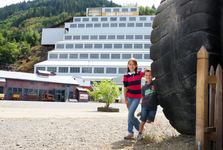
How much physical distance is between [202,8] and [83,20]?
77.9 metres

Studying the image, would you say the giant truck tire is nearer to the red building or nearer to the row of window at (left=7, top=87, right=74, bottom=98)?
the red building

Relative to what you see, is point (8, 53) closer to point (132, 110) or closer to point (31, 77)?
point (31, 77)

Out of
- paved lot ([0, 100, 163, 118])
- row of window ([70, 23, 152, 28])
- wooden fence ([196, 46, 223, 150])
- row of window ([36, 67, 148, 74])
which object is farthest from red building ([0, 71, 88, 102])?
row of window ([70, 23, 152, 28])

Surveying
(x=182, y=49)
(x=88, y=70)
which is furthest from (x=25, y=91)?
(x=182, y=49)

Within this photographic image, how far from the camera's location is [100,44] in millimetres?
60406

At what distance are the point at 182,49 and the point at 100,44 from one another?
58.8 meters

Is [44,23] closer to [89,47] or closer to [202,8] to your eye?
[89,47]

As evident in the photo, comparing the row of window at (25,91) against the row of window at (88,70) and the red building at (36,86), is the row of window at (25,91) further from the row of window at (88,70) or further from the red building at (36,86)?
the row of window at (88,70)

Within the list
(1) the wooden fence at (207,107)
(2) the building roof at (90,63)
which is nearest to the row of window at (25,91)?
(2) the building roof at (90,63)

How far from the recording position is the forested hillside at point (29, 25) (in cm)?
8467

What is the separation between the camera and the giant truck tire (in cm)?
227

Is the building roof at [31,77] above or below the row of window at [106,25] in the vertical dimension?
below

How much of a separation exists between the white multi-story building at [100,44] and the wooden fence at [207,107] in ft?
143

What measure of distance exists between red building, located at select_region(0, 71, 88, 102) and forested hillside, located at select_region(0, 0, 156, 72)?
58.3 metres
